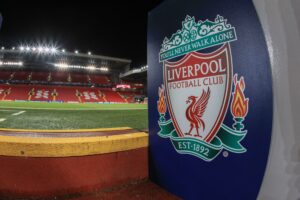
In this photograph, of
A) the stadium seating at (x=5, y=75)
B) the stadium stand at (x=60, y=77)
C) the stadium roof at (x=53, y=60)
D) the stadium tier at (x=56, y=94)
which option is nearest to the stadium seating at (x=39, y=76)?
the stadium stand at (x=60, y=77)

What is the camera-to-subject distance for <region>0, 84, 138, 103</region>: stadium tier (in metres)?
28.2

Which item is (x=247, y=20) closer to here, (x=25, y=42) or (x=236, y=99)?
(x=236, y=99)

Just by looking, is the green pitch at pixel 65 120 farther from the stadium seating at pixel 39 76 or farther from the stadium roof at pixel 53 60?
the stadium seating at pixel 39 76

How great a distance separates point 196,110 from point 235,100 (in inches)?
13.0

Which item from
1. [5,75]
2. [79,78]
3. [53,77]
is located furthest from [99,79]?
[5,75]

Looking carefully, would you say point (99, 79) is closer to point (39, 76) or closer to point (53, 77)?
point (53, 77)

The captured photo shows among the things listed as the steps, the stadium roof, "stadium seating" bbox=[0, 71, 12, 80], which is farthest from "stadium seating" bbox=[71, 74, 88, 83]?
the steps

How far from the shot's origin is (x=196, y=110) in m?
1.43

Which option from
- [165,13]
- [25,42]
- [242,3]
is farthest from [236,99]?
Answer: [25,42]

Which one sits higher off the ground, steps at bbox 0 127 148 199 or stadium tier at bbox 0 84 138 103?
stadium tier at bbox 0 84 138 103

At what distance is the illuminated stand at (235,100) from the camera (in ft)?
3.08

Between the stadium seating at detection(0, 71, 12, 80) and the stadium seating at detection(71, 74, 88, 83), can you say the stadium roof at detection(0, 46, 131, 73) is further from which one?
the stadium seating at detection(71, 74, 88, 83)

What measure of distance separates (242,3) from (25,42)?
33067 mm

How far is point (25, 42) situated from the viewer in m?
27.3
